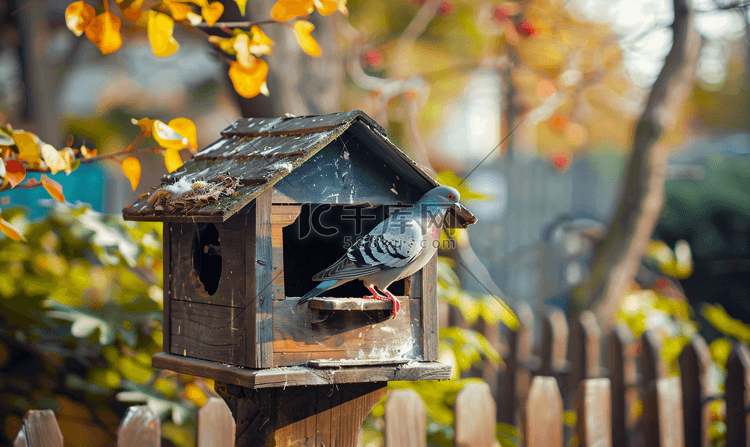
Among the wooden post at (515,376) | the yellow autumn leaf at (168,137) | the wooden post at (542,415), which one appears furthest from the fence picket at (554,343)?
the yellow autumn leaf at (168,137)

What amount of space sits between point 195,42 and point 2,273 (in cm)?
733

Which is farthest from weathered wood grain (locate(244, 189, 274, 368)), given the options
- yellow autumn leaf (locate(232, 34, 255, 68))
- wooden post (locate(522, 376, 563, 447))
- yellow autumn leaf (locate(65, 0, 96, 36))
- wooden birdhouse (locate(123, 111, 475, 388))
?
wooden post (locate(522, 376, 563, 447))

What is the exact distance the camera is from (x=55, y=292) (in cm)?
306

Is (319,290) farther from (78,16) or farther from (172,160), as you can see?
(78,16)

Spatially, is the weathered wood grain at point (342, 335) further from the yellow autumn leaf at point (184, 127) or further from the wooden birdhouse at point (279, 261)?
the yellow autumn leaf at point (184, 127)

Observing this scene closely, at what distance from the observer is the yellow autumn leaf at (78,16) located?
2084mm

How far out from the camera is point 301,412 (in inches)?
79.0

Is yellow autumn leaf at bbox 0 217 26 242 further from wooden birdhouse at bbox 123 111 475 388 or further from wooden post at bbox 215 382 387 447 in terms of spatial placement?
wooden post at bbox 215 382 387 447

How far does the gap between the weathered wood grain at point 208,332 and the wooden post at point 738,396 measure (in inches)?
105

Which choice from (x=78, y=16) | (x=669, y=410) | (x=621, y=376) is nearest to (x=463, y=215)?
(x=78, y=16)

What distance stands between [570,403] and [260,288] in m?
3.42

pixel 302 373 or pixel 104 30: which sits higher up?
pixel 104 30

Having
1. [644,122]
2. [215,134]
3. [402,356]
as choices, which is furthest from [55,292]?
[215,134]

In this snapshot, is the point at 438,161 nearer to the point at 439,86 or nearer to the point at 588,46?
the point at 439,86
